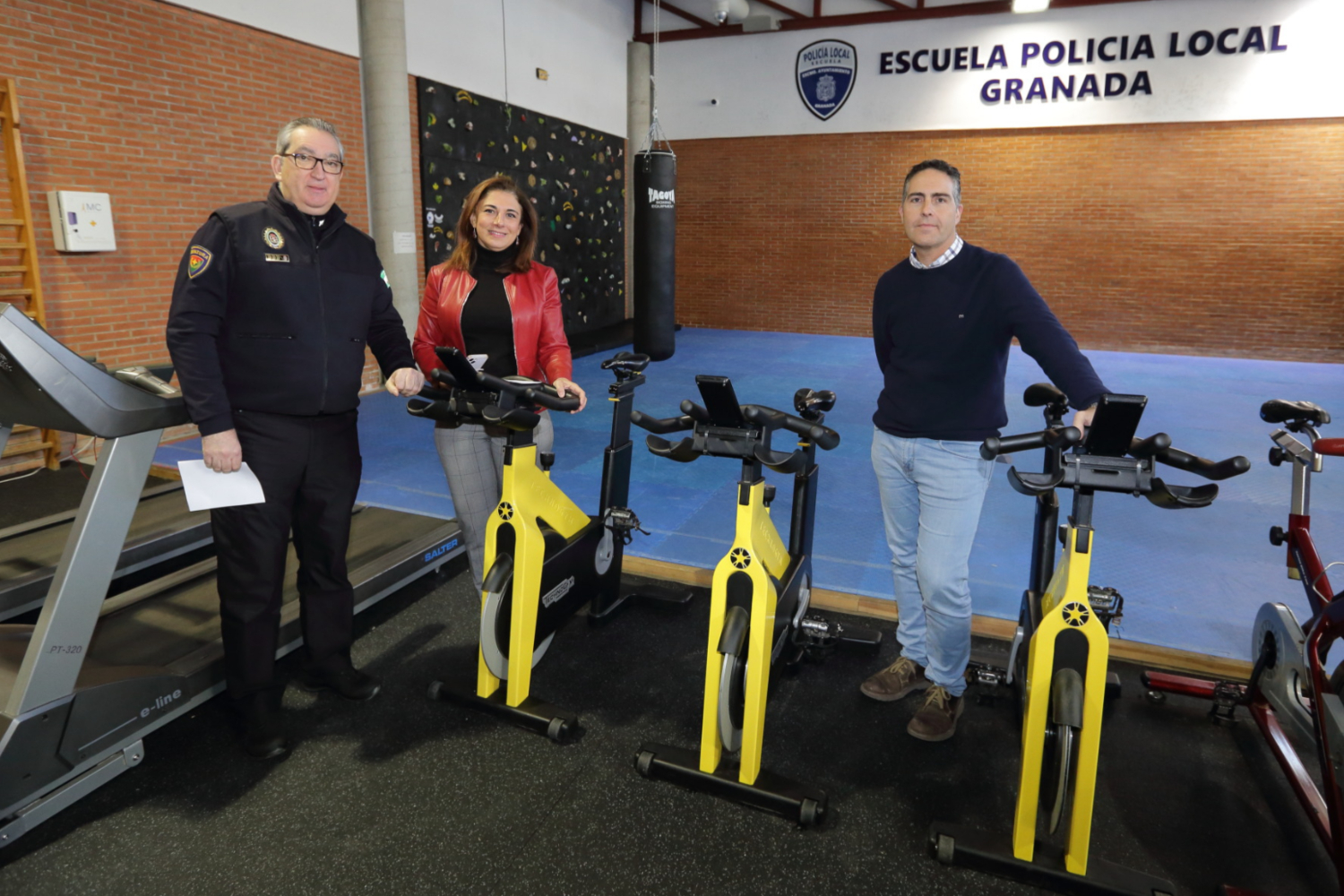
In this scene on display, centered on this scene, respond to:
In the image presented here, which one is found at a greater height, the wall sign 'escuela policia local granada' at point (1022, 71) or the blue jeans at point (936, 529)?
the wall sign 'escuela policia local granada' at point (1022, 71)

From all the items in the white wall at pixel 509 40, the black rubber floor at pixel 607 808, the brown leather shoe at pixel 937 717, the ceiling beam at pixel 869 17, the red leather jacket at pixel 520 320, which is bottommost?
the black rubber floor at pixel 607 808

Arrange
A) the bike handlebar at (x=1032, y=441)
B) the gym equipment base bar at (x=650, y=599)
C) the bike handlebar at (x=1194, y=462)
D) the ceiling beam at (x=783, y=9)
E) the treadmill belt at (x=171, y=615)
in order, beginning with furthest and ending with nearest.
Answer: the ceiling beam at (x=783, y=9) → the gym equipment base bar at (x=650, y=599) → the treadmill belt at (x=171, y=615) → the bike handlebar at (x=1032, y=441) → the bike handlebar at (x=1194, y=462)

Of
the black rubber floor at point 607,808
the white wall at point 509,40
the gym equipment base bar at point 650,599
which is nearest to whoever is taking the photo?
the black rubber floor at point 607,808

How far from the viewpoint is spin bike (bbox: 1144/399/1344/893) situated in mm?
1808

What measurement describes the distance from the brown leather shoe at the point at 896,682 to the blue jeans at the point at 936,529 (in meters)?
0.10

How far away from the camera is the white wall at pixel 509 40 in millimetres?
6543

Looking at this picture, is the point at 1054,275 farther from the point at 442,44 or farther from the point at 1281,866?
the point at 1281,866

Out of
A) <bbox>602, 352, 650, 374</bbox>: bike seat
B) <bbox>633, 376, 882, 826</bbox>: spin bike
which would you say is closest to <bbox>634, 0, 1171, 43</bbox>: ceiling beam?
<bbox>602, 352, 650, 374</bbox>: bike seat

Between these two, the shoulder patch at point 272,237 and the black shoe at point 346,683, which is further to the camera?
the black shoe at point 346,683

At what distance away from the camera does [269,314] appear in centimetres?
216

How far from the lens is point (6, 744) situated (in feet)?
6.20

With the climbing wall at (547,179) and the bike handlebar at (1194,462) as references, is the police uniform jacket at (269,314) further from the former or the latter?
the climbing wall at (547,179)

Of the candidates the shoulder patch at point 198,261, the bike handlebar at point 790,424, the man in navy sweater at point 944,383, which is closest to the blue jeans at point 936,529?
the man in navy sweater at point 944,383

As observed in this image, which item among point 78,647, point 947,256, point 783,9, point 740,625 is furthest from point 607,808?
point 783,9
